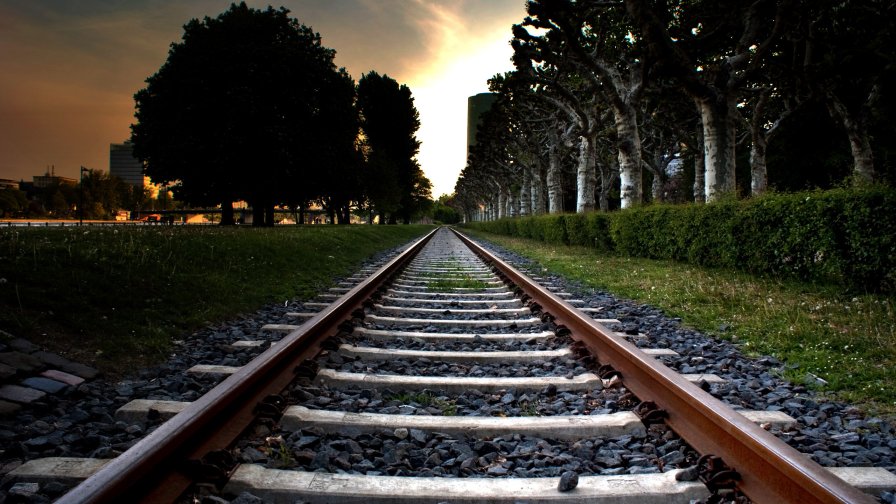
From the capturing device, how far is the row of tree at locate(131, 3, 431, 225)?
26.1m

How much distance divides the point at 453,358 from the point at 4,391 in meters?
2.77

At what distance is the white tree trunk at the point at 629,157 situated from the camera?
16828mm

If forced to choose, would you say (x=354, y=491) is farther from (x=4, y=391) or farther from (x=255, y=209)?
(x=255, y=209)

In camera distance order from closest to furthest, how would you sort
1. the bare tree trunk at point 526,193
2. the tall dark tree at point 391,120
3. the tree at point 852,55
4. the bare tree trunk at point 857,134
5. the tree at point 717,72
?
the tree at point 717,72, the tree at point 852,55, the bare tree trunk at point 857,134, the bare tree trunk at point 526,193, the tall dark tree at point 391,120

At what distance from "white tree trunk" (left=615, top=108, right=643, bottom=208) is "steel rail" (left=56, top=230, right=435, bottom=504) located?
1532 cm

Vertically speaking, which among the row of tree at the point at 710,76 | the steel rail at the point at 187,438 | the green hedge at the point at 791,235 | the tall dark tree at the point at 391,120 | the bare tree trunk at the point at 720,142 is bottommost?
the steel rail at the point at 187,438

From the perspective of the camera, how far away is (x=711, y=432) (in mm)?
2271

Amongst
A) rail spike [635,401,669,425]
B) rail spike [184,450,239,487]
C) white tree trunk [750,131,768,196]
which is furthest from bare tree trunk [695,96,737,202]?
rail spike [184,450,239,487]

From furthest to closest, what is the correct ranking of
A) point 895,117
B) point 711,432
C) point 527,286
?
point 895,117, point 527,286, point 711,432

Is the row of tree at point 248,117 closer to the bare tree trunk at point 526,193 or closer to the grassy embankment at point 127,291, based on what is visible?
the bare tree trunk at point 526,193

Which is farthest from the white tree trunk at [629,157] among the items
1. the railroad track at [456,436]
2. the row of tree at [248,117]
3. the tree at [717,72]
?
the row of tree at [248,117]

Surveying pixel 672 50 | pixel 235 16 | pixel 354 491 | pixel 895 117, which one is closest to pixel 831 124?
pixel 895 117

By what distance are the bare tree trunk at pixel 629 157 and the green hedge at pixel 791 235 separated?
4056 mm

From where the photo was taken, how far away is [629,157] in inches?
666
